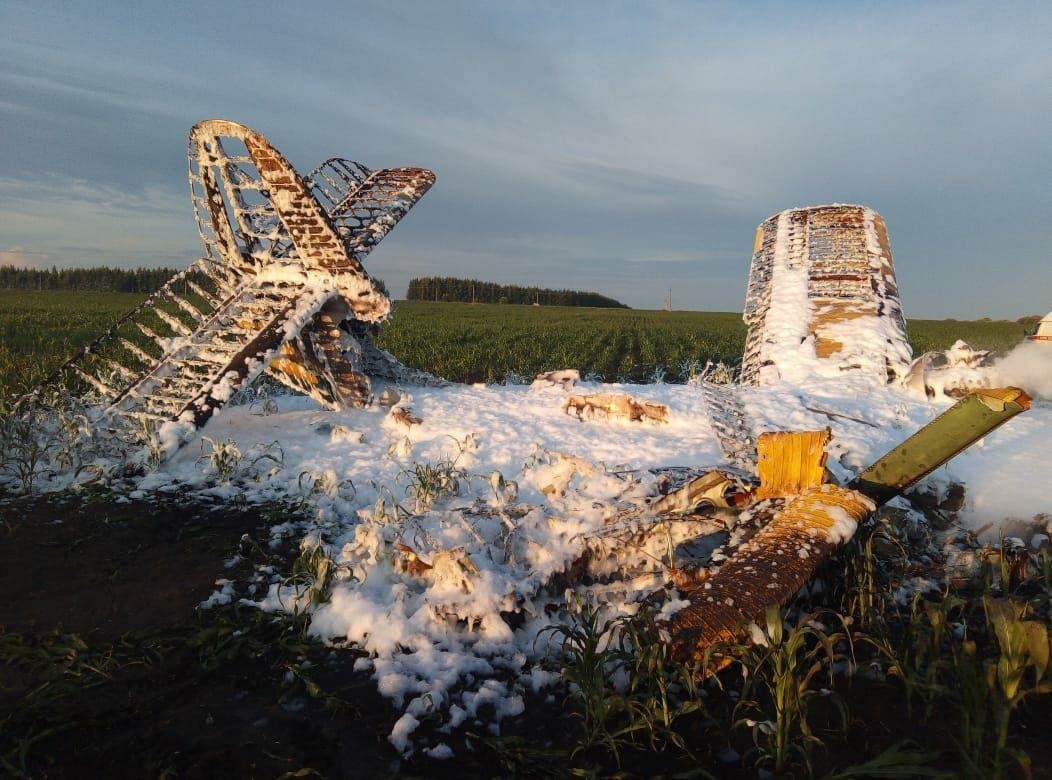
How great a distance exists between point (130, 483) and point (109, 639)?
243cm

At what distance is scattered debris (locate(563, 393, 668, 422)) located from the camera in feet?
21.7

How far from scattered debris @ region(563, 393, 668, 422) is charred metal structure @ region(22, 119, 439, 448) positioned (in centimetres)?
238

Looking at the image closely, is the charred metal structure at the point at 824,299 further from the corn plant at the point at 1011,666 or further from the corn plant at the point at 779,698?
the corn plant at the point at 779,698

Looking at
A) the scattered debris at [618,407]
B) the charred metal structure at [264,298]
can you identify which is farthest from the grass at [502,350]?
the scattered debris at [618,407]

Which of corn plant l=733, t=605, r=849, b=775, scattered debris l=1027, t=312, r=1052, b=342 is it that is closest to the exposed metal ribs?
corn plant l=733, t=605, r=849, b=775

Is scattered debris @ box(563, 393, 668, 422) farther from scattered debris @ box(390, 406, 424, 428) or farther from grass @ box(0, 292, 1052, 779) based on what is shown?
grass @ box(0, 292, 1052, 779)

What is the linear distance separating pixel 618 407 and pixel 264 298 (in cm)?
414

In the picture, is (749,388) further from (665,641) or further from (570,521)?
(665,641)

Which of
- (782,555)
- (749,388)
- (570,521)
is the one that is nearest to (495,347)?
(749,388)

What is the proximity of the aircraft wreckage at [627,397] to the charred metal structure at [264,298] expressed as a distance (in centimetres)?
2

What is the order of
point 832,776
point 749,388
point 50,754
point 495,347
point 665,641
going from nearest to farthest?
point 832,776, point 50,754, point 665,641, point 749,388, point 495,347

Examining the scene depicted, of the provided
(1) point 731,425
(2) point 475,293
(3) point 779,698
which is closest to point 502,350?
(1) point 731,425

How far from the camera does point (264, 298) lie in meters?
7.11

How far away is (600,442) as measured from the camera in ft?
19.9
